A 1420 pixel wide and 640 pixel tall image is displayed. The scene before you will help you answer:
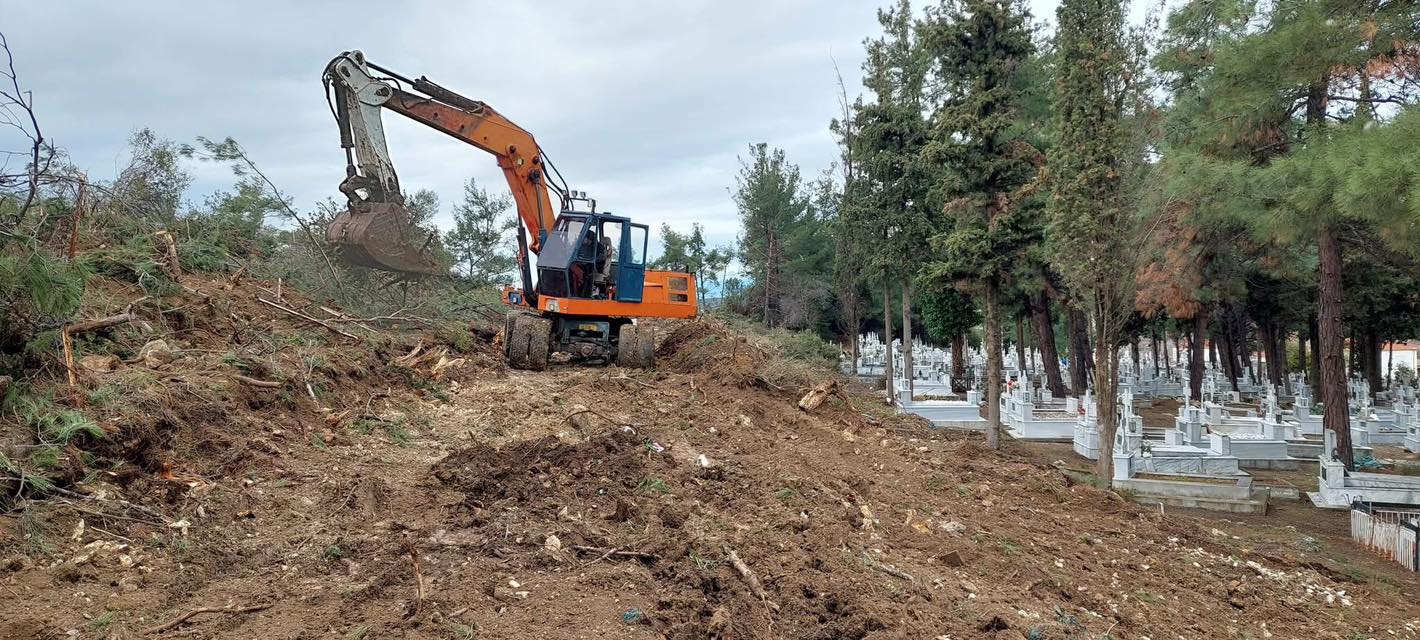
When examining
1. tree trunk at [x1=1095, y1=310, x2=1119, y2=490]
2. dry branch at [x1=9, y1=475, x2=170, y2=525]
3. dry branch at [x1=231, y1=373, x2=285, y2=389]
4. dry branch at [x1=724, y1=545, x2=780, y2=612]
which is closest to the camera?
dry branch at [x1=724, y1=545, x2=780, y2=612]

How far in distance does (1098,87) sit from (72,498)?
463 inches

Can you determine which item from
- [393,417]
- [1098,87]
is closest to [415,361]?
[393,417]

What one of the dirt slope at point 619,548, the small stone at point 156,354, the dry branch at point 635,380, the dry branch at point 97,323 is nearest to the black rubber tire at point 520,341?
the dry branch at point 635,380

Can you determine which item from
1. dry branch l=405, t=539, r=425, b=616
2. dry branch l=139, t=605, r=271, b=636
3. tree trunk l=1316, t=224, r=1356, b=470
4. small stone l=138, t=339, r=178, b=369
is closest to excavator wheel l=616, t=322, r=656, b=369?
small stone l=138, t=339, r=178, b=369

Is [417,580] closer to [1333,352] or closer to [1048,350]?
[1333,352]

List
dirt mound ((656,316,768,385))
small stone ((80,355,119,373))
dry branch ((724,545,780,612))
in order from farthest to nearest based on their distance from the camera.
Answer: dirt mound ((656,316,768,385))
small stone ((80,355,119,373))
dry branch ((724,545,780,612))

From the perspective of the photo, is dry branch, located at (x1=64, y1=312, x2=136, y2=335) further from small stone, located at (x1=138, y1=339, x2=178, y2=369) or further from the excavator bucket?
the excavator bucket

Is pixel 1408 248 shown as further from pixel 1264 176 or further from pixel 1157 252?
pixel 1157 252

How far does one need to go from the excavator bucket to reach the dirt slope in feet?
8.74

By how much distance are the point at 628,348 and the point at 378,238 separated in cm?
380

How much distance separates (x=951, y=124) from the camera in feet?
46.2

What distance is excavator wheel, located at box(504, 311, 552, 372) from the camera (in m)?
11.6

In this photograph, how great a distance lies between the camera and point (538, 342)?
1166 cm

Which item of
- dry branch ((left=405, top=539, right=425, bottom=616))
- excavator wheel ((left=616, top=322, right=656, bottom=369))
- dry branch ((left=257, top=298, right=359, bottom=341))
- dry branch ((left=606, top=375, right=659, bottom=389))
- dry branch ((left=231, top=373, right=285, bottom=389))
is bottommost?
dry branch ((left=405, top=539, right=425, bottom=616))
